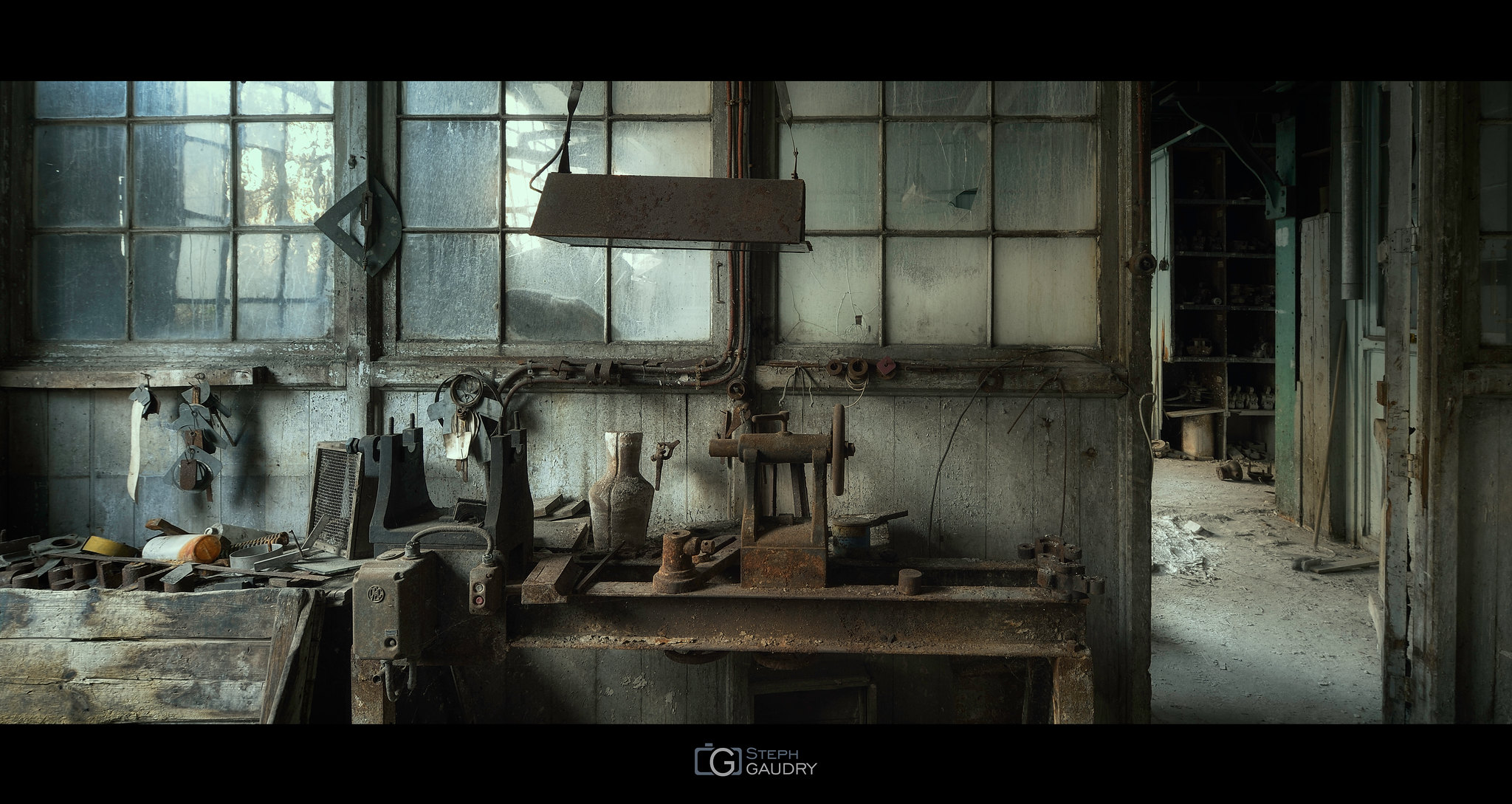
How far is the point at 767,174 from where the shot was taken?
2.84 metres

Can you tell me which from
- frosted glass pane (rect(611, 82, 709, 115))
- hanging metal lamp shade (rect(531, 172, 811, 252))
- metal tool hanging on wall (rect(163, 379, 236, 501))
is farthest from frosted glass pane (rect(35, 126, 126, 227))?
hanging metal lamp shade (rect(531, 172, 811, 252))

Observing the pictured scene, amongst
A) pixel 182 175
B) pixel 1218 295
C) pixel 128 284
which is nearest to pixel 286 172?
pixel 182 175

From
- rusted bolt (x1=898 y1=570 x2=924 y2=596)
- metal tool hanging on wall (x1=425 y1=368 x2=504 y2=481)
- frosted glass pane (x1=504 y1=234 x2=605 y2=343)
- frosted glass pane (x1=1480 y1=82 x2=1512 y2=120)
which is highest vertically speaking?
frosted glass pane (x1=1480 y1=82 x2=1512 y2=120)

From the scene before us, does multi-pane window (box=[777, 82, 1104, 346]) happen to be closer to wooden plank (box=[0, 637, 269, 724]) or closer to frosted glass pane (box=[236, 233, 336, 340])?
frosted glass pane (box=[236, 233, 336, 340])

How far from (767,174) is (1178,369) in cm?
668

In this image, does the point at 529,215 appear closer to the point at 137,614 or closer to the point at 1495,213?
the point at 137,614

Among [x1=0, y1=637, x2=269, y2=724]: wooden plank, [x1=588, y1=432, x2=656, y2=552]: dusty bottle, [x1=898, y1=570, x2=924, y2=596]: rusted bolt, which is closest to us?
[x1=898, y1=570, x2=924, y2=596]: rusted bolt

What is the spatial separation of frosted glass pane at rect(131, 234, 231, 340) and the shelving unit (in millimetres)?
7361

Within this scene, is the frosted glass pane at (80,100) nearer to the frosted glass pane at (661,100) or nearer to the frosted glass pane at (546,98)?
the frosted glass pane at (546,98)

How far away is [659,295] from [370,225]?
3.52 ft

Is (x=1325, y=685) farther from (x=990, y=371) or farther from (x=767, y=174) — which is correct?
(x=767, y=174)

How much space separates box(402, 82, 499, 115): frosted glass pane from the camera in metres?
2.88

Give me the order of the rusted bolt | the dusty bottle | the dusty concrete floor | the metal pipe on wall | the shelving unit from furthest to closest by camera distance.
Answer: the shelving unit, the metal pipe on wall, the dusty concrete floor, the dusty bottle, the rusted bolt

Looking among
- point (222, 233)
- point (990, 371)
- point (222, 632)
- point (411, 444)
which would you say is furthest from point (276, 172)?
point (990, 371)
